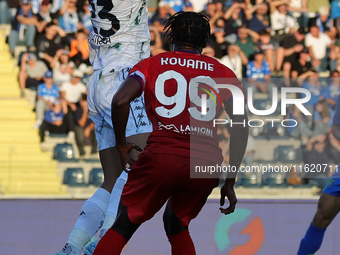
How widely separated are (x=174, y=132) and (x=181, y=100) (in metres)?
0.16

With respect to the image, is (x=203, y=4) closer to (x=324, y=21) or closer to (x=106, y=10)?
(x=324, y=21)

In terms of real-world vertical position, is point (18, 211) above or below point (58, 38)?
below

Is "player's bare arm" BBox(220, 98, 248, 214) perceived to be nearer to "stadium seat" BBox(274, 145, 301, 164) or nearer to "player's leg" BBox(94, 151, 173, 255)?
"player's leg" BBox(94, 151, 173, 255)

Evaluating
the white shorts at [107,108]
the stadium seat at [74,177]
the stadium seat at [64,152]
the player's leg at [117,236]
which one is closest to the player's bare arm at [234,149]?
the player's leg at [117,236]

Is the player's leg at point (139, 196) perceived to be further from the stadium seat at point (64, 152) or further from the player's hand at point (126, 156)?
the stadium seat at point (64, 152)

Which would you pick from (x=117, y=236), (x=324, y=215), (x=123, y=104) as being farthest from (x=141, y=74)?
(x=324, y=215)

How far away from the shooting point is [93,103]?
4438 mm

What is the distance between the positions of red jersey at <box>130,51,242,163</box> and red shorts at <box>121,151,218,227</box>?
0.19 ft

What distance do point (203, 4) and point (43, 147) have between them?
3.51 meters

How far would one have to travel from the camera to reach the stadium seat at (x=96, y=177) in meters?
7.57

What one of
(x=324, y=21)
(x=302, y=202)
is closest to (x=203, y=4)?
(x=324, y=21)

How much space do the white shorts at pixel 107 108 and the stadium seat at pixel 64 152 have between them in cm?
440

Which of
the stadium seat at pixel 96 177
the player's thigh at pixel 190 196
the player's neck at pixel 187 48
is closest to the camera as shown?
the player's thigh at pixel 190 196

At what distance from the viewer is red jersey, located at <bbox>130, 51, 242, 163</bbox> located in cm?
350
